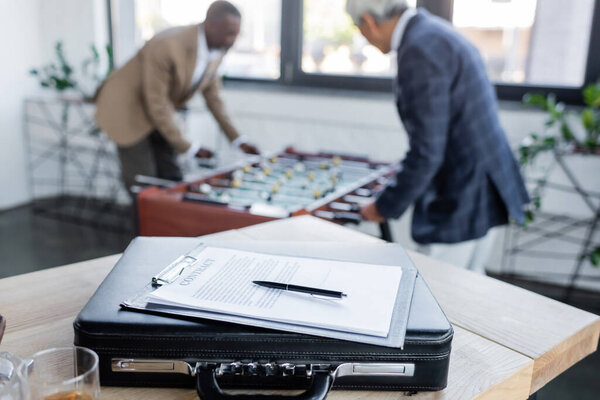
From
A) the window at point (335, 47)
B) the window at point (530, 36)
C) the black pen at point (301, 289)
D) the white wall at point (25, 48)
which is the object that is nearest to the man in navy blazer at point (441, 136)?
the black pen at point (301, 289)

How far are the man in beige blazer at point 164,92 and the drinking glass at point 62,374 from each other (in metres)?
2.07

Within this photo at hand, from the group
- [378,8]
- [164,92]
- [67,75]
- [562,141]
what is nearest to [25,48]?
[67,75]

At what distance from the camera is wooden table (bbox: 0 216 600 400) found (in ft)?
2.42

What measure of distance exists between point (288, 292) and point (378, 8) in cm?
139

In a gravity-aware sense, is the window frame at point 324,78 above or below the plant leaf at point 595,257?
above

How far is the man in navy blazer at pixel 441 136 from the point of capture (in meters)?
1.80

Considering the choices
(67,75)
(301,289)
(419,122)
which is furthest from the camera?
(67,75)

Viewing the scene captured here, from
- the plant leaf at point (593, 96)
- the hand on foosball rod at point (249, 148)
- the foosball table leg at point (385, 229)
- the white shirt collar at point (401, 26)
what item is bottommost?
the foosball table leg at point (385, 229)

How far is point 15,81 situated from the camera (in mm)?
4164

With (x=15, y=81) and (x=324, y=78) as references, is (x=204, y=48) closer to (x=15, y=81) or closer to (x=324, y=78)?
(x=324, y=78)

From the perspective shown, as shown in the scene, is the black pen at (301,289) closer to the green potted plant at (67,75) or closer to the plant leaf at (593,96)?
the plant leaf at (593,96)

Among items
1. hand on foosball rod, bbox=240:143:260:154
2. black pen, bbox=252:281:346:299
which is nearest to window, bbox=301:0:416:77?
hand on foosball rod, bbox=240:143:260:154

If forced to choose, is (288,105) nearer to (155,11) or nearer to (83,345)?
(155,11)

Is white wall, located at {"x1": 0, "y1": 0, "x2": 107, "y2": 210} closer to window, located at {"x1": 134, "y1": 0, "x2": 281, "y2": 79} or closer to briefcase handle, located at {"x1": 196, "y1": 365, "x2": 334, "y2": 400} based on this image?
window, located at {"x1": 134, "y1": 0, "x2": 281, "y2": 79}
